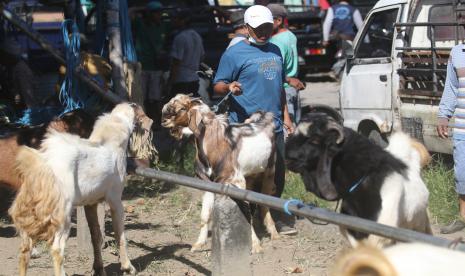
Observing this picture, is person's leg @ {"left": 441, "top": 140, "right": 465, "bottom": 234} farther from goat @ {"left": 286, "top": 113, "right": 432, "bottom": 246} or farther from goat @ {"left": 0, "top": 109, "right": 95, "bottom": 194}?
goat @ {"left": 0, "top": 109, "right": 95, "bottom": 194}

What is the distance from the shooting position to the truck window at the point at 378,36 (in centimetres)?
1059

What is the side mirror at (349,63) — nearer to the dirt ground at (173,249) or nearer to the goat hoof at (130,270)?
the dirt ground at (173,249)

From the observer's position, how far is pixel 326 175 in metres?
4.83

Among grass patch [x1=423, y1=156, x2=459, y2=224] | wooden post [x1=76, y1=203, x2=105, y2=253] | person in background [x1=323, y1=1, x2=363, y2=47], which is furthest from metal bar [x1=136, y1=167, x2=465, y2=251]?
person in background [x1=323, y1=1, x2=363, y2=47]

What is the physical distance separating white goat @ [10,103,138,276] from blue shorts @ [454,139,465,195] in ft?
10.3

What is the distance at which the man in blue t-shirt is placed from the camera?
747 centimetres

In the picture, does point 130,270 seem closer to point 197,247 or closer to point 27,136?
point 197,247

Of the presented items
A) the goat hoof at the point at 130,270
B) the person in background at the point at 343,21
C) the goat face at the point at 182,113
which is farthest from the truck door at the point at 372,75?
the person in background at the point at 343,21

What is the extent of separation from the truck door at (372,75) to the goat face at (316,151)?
17.2 feet

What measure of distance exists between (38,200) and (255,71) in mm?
2606

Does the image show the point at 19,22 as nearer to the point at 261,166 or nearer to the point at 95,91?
the point at 95,91

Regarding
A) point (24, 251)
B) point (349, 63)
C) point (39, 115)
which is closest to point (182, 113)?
point (24, 251)

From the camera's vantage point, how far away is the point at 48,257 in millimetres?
7559

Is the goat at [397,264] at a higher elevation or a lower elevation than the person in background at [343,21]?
higher
